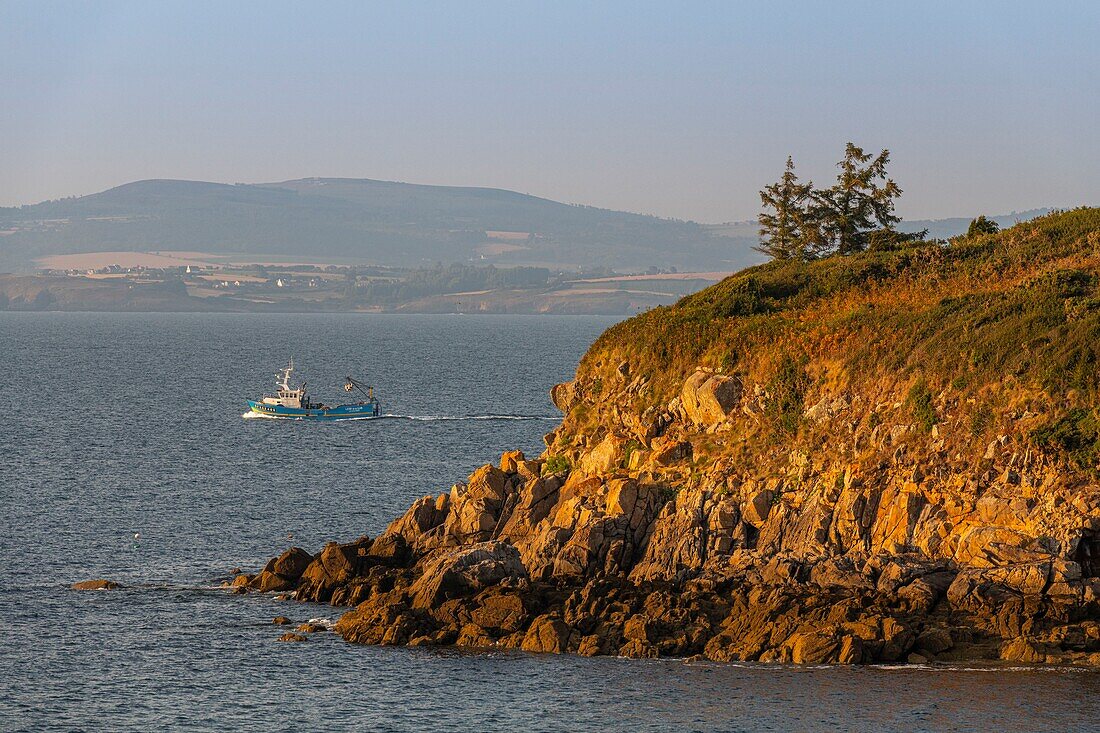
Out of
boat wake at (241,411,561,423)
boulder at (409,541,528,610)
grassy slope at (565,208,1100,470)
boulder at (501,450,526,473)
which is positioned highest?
grassy slope at (565,208,1100,470)

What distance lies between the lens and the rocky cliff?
46375mm

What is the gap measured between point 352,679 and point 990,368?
24.3 metres

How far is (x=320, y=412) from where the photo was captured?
126 m

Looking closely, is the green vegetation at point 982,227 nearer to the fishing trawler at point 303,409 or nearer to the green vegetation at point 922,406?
the green vegetation at point 922,406

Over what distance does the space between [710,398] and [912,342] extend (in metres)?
7.70

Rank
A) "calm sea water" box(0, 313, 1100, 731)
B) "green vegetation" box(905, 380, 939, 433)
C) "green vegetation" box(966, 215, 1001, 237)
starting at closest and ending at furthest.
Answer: "calm sea water" box(0, 313, 1100, 731) < "green vegetation" box(905, 380, 939, 433) < "green vegetation" box(966, 215, 1001, 237)

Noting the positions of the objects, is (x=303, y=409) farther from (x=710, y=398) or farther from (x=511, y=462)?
(x=710, y=398)

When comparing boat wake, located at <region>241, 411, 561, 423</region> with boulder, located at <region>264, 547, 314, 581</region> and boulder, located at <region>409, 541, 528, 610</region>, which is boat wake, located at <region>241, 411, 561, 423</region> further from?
boulder, located at <region>409, 541, 528, 610</region>

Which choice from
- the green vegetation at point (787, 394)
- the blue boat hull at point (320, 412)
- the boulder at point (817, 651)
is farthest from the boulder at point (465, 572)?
the blue boat hull at point (320, 412)

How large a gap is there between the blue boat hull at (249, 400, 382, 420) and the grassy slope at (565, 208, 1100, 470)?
57.4 meters

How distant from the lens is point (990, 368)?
53.5m

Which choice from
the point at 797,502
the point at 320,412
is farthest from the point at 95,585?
the point at 320,412

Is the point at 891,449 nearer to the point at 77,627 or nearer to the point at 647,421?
the point at 647,421

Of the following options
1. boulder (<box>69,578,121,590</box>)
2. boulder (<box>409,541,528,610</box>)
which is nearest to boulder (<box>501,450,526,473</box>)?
boulder (<box>409,541,528,610</box>)
